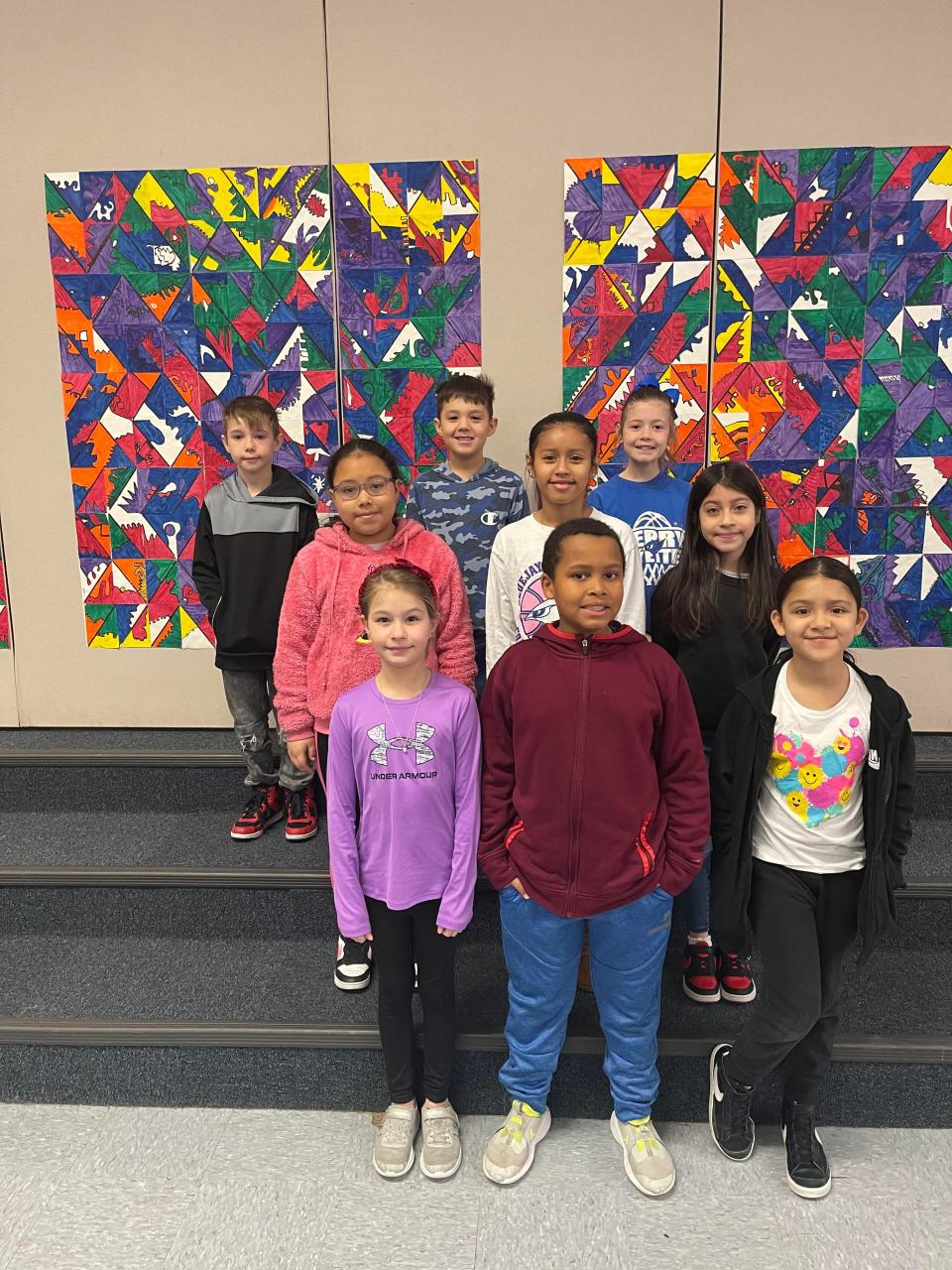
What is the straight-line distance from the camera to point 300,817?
2414mm

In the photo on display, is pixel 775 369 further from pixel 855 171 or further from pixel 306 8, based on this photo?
pixel 306 8

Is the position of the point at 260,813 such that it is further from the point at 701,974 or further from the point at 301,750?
the point at 701,974

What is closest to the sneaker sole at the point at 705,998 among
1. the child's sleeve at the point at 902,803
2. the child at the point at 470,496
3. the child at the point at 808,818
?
the child at the point at 808,818

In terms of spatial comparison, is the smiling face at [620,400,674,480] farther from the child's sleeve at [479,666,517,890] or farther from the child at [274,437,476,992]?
the child's sleeve at [479,666,517,890]

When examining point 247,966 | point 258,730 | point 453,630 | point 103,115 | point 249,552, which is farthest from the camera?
point 103,115

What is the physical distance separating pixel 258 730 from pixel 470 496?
0.92 m

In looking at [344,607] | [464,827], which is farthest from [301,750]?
[464,827]

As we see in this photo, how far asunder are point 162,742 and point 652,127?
97.0 inches

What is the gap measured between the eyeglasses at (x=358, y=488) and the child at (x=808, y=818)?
0.83m

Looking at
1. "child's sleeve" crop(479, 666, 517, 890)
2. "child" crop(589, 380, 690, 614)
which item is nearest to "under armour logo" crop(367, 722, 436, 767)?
"child's sleeve" crop(479, 666, 517, 890)

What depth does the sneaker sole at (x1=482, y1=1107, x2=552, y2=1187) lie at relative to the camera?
1.60 metres

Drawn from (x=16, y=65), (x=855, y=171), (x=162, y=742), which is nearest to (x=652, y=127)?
(x=855, y=171)

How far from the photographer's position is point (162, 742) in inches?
114

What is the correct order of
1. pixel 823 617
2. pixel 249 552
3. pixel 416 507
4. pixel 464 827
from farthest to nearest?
1. pixel 249 552
2. pixel 416 507
3. pixel 464 827
4. pixel 823 617
